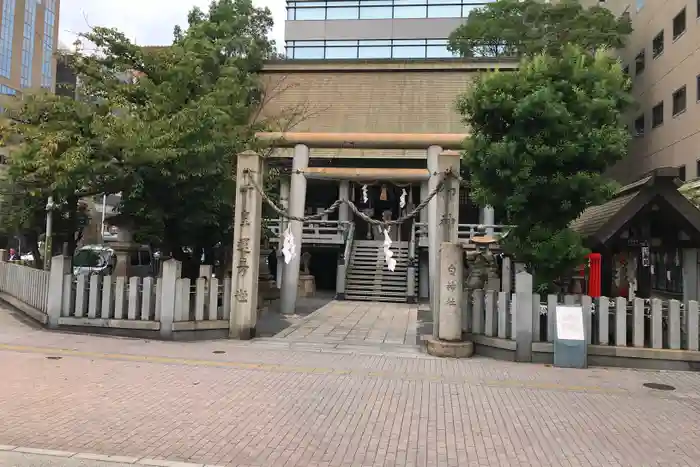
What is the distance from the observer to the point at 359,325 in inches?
559

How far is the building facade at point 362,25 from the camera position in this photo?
41.7m

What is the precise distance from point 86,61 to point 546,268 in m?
11.6

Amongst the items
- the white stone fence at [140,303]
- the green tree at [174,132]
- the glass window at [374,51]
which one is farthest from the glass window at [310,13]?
the white stone fence at [140,303]

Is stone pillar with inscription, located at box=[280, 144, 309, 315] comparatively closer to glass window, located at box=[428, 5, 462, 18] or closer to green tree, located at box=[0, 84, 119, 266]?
green tree, located at box=[0, 84, 119, 266]

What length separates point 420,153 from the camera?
77.0 ft

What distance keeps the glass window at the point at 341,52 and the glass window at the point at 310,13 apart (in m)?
3.36

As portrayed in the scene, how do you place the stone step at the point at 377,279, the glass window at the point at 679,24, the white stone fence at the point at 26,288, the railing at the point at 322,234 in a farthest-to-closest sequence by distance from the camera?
the railing at the point at 322,234
the glass window at the point at 679,24
the stone step at the point at 377,279
the white stone fence at the point at 26,288

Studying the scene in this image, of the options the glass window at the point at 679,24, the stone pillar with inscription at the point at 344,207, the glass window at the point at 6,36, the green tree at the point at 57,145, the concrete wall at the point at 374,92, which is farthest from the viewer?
the glass window at the point at 6,36

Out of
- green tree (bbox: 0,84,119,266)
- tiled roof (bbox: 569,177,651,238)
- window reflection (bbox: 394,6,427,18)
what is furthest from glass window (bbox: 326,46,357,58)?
green tree (bbox: 0,84,119,266)

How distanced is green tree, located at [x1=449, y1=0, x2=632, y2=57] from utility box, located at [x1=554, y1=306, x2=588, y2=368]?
17.4 metres

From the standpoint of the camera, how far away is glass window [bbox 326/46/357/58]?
41875mm

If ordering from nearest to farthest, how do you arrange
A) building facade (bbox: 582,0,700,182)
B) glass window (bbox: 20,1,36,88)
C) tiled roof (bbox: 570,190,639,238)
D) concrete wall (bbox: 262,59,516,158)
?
1. tiled roof (bbox: 570,190,639,238)
2. building facade (bbox: 582,0,700,182)
3. concrete wall (bbox: 262,59,516,158)
4. glass window (bbox: 20,1,36,88)

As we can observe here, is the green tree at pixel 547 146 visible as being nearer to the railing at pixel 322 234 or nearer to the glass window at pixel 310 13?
the railing at pixel 322 234

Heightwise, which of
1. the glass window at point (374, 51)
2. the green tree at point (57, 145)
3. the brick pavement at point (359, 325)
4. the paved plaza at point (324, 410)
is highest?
the glass window at point (374, 51)
